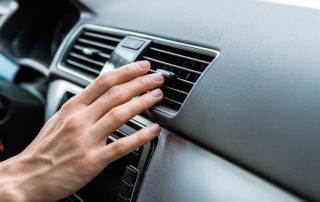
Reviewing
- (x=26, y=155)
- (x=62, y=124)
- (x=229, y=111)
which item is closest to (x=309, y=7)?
(x=229, y=111)

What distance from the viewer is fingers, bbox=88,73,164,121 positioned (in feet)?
3.26

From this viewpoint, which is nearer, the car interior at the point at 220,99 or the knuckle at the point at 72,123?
the car interior at the point at 220,99

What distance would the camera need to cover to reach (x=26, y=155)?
1.10m

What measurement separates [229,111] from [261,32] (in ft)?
0.53

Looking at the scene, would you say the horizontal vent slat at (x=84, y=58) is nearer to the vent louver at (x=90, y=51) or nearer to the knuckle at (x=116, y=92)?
the vent louver at (x=90, y=51)

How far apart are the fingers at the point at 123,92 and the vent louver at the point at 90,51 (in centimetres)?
31

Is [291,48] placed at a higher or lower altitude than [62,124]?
higher

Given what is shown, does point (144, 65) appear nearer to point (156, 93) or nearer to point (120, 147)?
point (156, 93)

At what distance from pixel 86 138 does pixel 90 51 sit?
0.47m

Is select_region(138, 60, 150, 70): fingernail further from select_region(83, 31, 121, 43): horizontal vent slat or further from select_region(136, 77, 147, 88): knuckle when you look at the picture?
select_region(83, 31, 121, 43): horizontal vent slat

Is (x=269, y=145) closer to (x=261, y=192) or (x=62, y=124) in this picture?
(x=261, y=192)

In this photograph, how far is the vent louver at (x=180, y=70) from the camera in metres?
1.00

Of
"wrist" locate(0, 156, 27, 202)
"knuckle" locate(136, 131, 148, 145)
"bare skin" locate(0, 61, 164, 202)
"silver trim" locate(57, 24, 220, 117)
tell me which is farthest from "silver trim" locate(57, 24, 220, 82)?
"wrist" locate(0, 156, 27, 202)

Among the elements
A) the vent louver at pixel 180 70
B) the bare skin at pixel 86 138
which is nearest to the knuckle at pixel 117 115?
the bare skin at pixel 86 138
